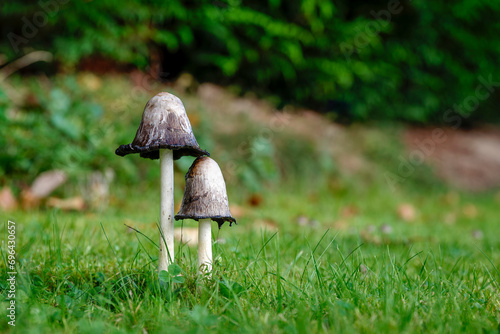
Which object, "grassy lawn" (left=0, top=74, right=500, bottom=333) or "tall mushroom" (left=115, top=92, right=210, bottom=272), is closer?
"grassy lawn" (left=0, top=74, right=500, bottom=333)

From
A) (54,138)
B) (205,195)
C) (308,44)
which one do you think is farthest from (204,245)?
(308,44)

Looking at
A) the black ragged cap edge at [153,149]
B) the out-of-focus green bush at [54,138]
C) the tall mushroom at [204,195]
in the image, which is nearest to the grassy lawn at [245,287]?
the tall mushroom at [204,195]

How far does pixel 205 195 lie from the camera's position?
1.80 meters

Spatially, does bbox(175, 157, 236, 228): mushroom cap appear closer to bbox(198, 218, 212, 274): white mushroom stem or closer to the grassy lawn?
bbox(198, 218, 212, 274): white mushroom stem

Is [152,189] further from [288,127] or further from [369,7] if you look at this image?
[369,7]

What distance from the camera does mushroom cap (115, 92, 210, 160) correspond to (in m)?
1.71

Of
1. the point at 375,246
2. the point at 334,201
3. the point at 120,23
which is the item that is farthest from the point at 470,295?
the point at 120,23

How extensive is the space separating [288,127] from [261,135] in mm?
820

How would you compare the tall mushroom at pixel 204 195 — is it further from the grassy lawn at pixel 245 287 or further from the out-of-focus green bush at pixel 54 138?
the out-of-focus green bush at pixel 54 138

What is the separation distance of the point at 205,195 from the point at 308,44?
20.7 ft

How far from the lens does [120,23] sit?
23.1 ft

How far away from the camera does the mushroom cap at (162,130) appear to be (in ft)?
5.62

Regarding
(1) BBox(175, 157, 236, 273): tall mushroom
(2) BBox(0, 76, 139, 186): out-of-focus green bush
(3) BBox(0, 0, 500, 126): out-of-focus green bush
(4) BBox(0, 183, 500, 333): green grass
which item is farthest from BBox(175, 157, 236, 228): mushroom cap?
(3) BBox(0, 0, 500, 126): out-of-focus green bush

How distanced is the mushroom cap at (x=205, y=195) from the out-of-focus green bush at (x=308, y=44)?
16.4ft
